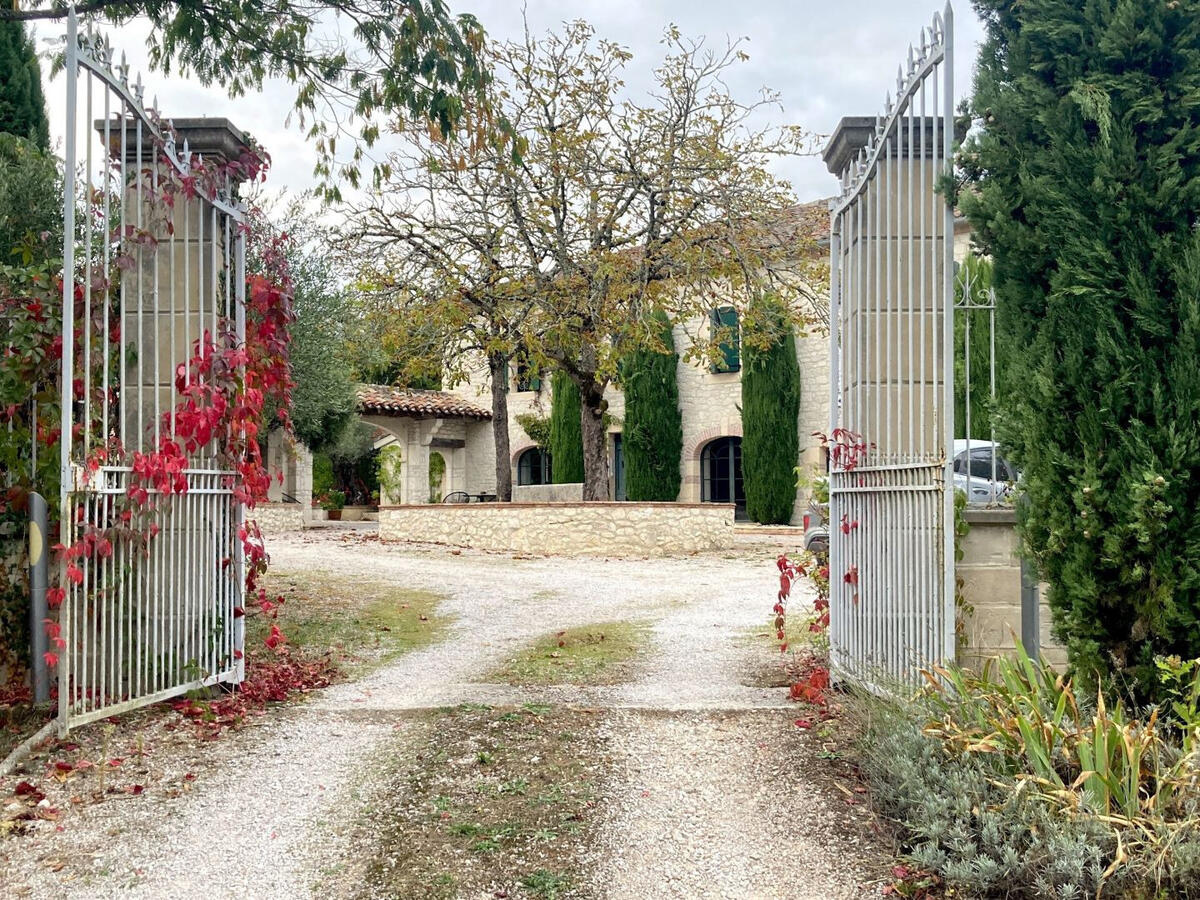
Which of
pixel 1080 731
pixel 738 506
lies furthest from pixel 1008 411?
pixel 738 506

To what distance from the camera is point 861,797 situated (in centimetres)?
374

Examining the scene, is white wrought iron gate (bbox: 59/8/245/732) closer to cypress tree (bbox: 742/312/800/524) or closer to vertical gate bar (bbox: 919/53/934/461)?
vertical gate bar (bbox: 919/53/934/461)

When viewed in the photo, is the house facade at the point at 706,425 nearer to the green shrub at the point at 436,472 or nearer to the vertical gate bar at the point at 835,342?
the green shrub at the point at 436,472

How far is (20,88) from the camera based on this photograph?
774cm

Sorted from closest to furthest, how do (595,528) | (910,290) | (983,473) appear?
(910,290), (983,473), (595,528)

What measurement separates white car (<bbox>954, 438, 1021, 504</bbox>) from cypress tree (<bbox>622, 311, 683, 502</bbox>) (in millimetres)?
13315

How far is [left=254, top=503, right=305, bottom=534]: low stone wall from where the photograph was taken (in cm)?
1841

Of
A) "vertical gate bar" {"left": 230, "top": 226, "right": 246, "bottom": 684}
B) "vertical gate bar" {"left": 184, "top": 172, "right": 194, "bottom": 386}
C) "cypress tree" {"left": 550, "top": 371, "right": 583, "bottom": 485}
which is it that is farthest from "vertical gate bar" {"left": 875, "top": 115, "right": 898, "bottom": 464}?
"cypress tree" {"left": 550, "top": 371, "right": 583, "bottom": 485}

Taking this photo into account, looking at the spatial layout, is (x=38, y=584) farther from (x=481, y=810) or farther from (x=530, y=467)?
(x=530, y=467)

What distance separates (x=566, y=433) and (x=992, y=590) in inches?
776

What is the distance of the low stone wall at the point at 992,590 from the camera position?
4.55 metres

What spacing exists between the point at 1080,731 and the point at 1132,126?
2243mm

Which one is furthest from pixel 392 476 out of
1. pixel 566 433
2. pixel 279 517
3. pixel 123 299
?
pixel 123 299

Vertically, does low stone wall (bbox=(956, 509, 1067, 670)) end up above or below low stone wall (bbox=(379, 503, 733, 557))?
above
